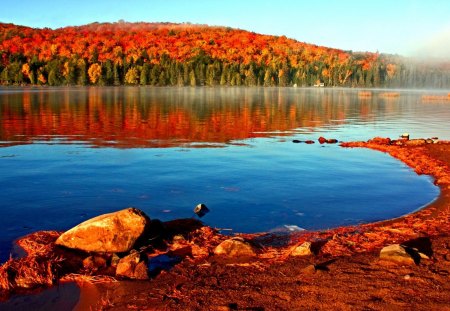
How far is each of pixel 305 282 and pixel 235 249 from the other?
2.57 metres

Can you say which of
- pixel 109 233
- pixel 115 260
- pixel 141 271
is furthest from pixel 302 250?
pixel 109 233

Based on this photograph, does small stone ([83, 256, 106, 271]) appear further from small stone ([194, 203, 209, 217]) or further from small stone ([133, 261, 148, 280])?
small stone ([194, 203, 209, 217])

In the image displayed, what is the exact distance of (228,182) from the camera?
19547 mm

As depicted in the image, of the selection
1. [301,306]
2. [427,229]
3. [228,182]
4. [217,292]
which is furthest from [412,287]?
[228,182]

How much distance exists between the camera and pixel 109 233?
11.3 m

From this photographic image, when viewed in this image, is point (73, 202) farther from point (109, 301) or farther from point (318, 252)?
point (318, 252)

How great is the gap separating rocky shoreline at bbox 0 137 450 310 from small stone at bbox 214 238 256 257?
0.03 m

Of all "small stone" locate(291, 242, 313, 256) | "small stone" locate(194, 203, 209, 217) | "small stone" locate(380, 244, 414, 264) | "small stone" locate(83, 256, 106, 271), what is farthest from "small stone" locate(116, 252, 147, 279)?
"small stone" locate(380, 244, 414, 264)

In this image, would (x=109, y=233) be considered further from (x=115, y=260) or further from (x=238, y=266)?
(x=238, y=266)

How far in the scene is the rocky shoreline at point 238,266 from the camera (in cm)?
820

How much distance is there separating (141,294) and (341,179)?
13919mm

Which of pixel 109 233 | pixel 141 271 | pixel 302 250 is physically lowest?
pixel 141 271

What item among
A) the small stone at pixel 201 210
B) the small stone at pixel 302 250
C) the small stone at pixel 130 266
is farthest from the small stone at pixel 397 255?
the small stone at pixel 201 210

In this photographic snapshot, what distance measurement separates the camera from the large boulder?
440 inches
